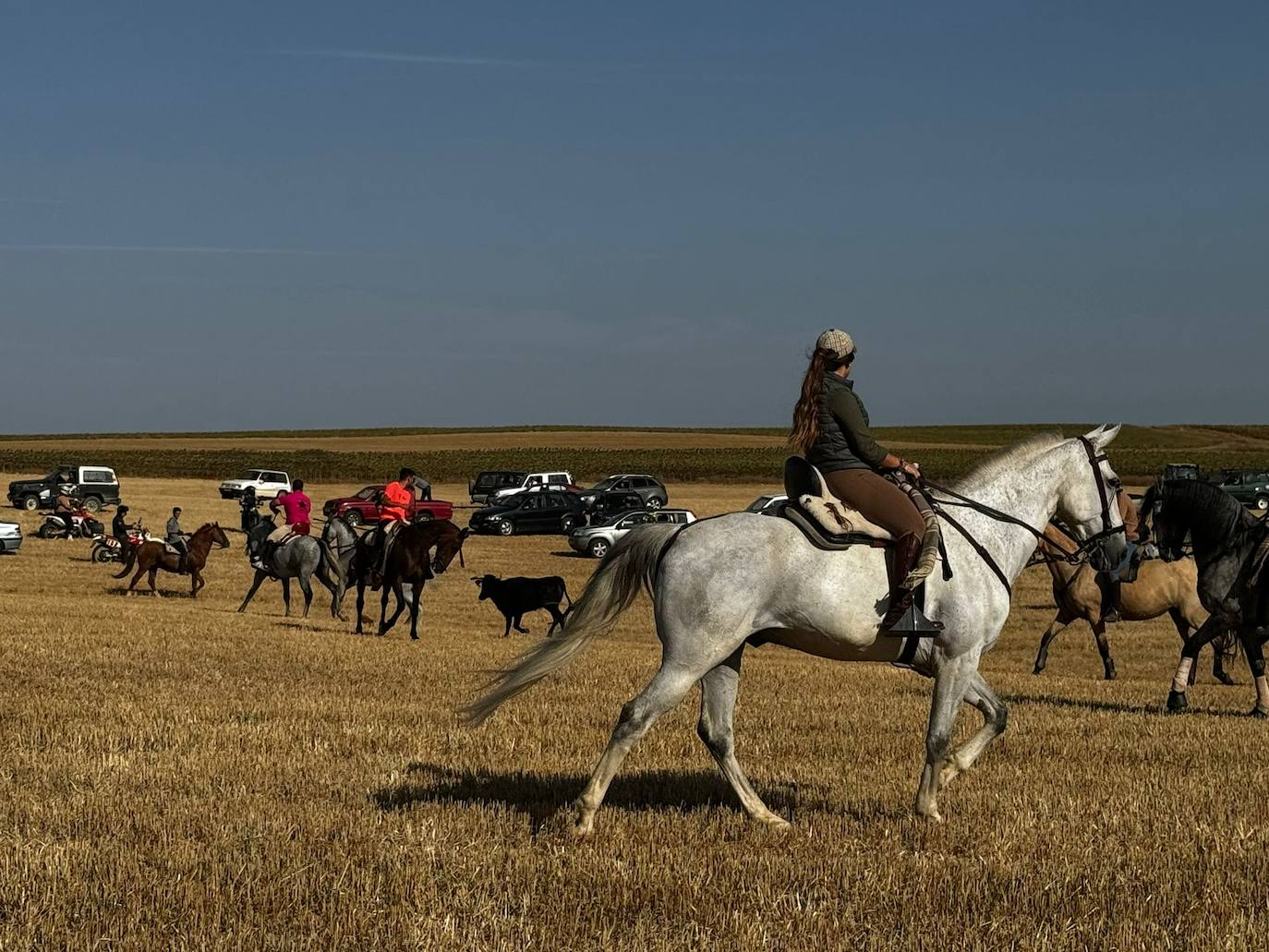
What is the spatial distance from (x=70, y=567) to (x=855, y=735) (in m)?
30.0

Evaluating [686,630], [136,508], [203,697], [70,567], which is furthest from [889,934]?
[136,508]

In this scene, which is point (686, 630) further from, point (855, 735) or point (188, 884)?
point (855, 735)

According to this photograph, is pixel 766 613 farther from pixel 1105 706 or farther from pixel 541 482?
pixel 541 482

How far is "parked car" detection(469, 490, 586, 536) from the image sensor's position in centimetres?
5200

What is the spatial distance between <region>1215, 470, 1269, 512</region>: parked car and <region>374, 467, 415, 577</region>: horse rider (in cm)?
4798

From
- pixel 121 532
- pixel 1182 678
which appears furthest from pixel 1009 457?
pixel 121 532

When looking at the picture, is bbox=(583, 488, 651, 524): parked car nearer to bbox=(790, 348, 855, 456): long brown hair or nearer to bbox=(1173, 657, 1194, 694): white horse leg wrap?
bbox=(1173, 657, 1194, 694): white horse leg wrap

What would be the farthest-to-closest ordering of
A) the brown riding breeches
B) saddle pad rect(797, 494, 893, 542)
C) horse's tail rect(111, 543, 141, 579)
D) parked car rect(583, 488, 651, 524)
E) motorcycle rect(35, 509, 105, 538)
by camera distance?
parked car rect(583, 488, 651, 524)
motorcycle rect(35, 509, 105, 538)
horse's tail rect(111, 543, 141, 579)
the brown riding breeches
saddle pad rect(797, 494, 893, 542)

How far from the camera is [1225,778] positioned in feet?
33.4

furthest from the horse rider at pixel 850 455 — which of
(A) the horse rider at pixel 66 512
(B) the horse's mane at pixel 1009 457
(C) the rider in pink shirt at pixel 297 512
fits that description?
(A) the horse rider at pixel 66 512

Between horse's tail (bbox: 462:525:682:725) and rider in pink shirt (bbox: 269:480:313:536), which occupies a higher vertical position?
horse's tail (bbox: 462:525:682:725)

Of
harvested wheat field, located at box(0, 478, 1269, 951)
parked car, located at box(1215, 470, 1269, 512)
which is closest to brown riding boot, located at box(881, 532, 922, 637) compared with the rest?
harvested wheat field, located at box(0, 478, 1269, 951)

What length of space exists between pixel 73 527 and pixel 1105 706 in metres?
A: 38.3

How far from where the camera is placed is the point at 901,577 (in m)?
8.04
